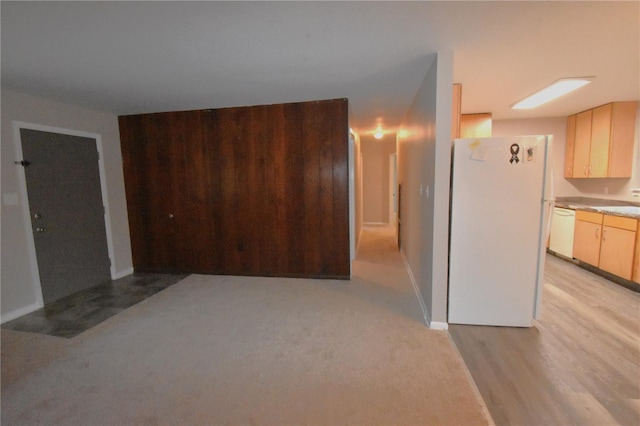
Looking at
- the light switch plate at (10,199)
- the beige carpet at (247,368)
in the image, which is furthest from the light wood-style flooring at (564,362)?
the light switch plate at (10,199)

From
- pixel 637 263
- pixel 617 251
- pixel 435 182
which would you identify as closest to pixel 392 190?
pixel 617 251

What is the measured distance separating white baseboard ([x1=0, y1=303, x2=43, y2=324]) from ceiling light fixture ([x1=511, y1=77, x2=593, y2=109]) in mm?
6093

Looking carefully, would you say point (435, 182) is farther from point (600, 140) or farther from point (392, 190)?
point (392, 190)

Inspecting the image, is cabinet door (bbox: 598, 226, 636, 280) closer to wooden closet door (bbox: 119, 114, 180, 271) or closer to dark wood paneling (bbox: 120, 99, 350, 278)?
dark wood paneling (bbox: 120, 99, 350, 278)

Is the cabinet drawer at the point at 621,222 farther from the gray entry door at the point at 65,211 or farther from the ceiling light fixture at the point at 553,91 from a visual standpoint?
the gray entry door at the point at 65,211

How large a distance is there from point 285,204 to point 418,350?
93.7 inches

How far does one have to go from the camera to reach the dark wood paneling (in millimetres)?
3670

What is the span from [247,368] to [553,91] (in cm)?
424

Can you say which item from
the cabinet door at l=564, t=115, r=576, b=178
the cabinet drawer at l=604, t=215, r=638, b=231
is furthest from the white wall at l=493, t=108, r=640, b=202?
the cabinet drawer at l=604, t=215, r=638, b=231

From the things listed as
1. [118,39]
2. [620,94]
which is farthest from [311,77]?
[620,94]

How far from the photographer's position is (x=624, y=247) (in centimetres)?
325

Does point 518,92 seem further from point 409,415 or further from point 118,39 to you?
point 118,39

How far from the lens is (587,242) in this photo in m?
3.81

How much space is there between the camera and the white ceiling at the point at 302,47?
5.36ft
